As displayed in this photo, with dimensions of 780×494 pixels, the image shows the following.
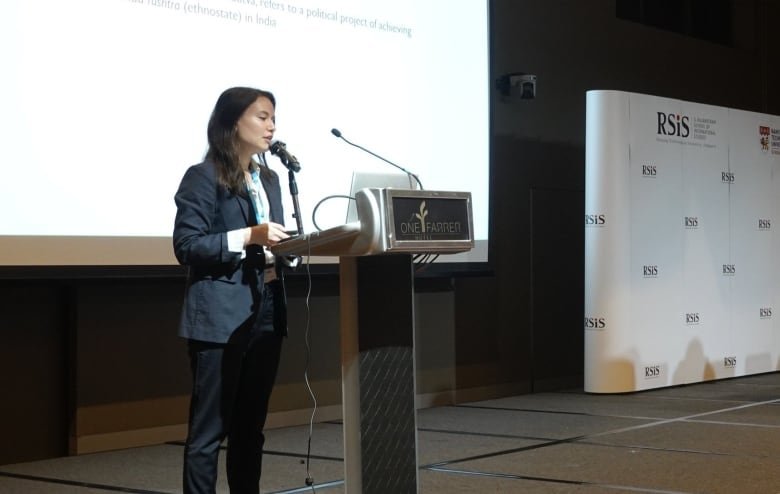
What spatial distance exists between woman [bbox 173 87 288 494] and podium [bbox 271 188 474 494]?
23cm

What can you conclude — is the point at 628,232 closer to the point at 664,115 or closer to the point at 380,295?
the point at 664,115

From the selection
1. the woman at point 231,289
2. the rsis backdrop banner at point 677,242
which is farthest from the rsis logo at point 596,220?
the woman at point 231,289

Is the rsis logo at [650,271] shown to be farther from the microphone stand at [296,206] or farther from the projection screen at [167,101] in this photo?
the microphone stand at [296,206]

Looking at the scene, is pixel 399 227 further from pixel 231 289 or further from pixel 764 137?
pixel 764 137

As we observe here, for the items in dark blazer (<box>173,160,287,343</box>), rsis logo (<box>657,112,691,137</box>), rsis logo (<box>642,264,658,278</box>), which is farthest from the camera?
rsis logo (<box>657,112,691,137</box>)

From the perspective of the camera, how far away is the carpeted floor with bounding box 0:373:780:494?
13.1 ft

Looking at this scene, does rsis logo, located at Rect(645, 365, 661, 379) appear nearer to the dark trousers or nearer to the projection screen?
the projection screen

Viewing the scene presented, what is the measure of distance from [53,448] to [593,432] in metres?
2.65

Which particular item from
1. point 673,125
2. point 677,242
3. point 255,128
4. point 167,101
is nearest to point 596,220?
point 677,242

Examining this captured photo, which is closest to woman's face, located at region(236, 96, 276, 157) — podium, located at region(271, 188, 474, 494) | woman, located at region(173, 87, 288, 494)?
woman, located at region(173, 87, 288, 494)

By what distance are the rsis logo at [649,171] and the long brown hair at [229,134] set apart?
15.3ft

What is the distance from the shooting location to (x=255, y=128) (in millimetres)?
2869

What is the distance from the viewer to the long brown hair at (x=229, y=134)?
286 cm

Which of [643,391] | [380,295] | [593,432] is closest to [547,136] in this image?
[643,391]
